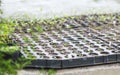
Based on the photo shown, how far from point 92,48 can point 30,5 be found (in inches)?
90.2

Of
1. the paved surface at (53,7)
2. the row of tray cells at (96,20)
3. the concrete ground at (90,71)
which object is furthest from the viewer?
the paved surface at (53,7)

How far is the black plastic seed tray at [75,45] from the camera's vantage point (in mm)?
3346

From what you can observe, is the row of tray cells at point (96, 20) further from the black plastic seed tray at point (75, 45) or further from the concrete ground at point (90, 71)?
the concrete ground at point (90, 71)

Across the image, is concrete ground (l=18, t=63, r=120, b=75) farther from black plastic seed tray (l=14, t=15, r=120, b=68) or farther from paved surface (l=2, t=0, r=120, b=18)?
paved surface (l=2, t=0, r=120, b=18)

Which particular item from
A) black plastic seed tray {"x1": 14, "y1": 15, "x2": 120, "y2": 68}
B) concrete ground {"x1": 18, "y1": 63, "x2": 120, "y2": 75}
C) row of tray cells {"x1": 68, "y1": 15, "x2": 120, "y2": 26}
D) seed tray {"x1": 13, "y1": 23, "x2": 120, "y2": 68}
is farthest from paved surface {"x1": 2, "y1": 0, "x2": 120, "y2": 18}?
concrete ground {"x1": 18, "y1": 63, "x2": 120, "y2": 75}

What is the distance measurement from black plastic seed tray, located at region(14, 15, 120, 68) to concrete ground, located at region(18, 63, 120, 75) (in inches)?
1.7

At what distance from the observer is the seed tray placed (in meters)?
3.32

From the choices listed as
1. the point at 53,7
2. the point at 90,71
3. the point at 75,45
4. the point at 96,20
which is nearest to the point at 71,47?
the point at 75,45

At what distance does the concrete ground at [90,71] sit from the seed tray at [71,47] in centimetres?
5

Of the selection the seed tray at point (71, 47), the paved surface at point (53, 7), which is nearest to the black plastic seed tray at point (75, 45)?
the seed tray at point (71, 47)

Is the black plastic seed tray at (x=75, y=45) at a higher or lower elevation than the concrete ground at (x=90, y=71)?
higher

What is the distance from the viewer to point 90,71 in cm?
333

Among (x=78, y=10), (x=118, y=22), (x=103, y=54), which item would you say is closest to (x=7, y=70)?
(x=103, y=54)

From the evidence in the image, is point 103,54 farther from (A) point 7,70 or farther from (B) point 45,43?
(A) point 7,70
